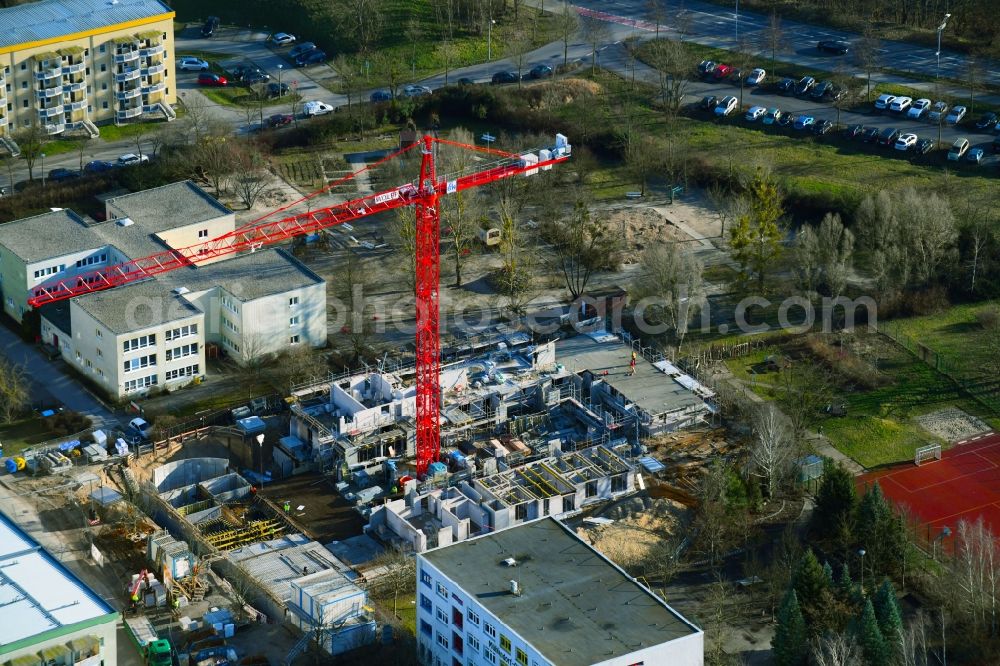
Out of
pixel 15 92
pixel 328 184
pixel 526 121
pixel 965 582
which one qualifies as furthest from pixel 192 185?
pixel 965 582

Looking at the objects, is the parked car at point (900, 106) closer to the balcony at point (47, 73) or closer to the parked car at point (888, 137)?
the parked car at point (888, 137)

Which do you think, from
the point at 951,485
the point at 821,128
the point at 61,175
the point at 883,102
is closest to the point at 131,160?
the point at 61,175

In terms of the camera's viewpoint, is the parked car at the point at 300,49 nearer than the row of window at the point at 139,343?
No

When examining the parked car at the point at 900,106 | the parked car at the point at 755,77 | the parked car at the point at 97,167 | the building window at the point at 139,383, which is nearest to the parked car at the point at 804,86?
the parked car at the point at 755,77

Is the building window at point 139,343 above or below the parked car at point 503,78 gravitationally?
below

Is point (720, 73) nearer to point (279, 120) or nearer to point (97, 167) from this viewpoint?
point (279, 120)
